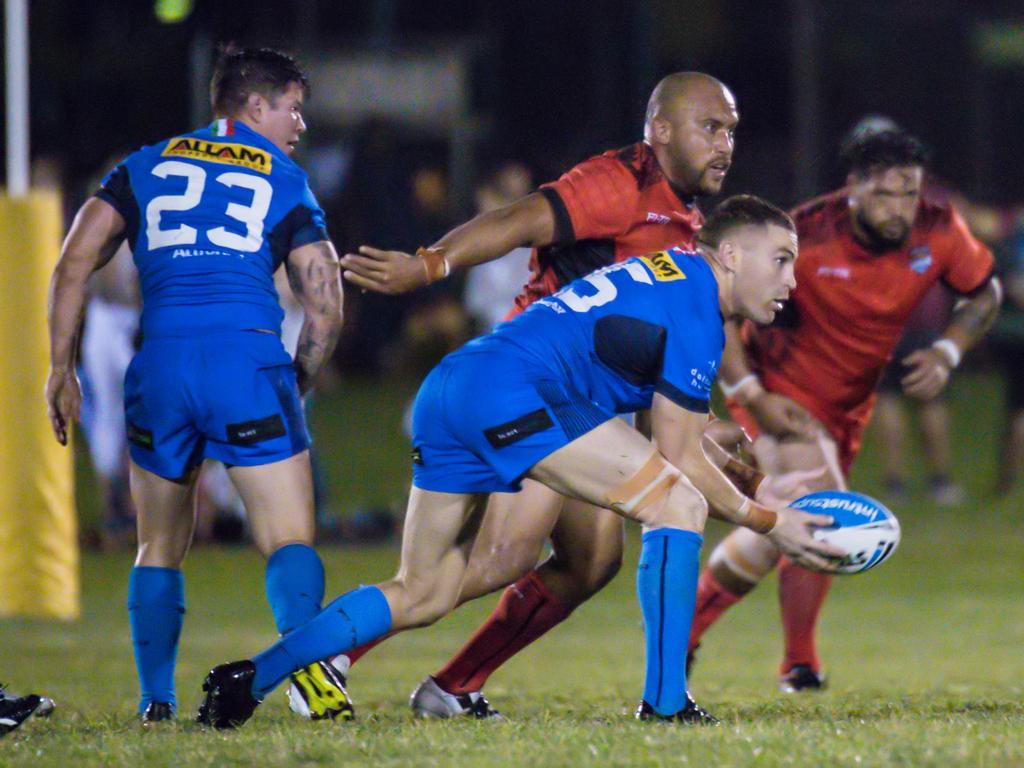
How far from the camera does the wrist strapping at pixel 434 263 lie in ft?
19.9

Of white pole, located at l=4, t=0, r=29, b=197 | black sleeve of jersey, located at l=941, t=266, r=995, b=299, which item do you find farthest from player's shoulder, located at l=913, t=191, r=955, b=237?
white pole, located at l=4, t=0, r=29, b=197

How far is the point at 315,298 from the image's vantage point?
6340mm

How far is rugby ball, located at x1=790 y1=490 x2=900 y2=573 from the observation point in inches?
228

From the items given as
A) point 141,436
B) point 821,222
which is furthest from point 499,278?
point 141,436

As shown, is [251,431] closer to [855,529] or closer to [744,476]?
[744,476]

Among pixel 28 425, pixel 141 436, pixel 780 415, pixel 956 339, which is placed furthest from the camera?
pixel 28 425

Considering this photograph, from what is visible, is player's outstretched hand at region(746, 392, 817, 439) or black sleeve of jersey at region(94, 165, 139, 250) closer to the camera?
black sleeve of jersey at region(94, 165, 139, 250)

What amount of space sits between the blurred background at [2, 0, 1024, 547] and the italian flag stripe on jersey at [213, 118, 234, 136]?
472 inches

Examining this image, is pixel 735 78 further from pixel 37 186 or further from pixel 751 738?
pixel 751 738

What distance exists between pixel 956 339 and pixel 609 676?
2.27 m

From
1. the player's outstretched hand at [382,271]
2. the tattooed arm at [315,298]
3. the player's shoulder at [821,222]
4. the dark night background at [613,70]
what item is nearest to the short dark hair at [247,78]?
the tattooed arm at [315,298]

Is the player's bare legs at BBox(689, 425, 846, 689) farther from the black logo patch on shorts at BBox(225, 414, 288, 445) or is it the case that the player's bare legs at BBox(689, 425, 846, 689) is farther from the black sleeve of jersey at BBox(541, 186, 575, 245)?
the black logo patch on shorts at BBox(225, 414, 288, 445)

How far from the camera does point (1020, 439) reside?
15.4m

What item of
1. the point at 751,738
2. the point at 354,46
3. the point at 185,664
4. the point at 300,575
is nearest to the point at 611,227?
the point at 300,575
